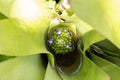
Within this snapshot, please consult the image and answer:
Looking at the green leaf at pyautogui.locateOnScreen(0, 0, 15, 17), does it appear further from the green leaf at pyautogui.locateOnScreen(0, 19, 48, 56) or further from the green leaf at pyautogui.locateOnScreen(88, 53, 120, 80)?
the green leaf at pyautogui.locateOnScreen(88, 53, 120, 80)

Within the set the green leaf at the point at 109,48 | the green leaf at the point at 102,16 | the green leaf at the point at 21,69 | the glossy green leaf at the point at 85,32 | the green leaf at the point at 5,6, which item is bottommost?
the green leaf at the point at 21,69

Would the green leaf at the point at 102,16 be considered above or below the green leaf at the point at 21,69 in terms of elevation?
above

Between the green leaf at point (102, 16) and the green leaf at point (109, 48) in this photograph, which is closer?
the green leaf at point (102, 16)

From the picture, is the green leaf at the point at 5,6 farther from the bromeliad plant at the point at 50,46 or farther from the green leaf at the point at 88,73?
the green leaf at the point at 88,73

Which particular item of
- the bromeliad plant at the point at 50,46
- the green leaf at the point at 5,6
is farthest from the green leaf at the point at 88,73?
the green leaf at the point at 5,6

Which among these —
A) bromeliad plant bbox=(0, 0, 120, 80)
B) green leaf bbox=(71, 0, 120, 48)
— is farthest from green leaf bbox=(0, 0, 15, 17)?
green leaf bbox=(71, 0, 120, 48)

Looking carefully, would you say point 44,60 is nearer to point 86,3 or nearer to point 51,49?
point 51,49
